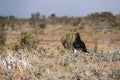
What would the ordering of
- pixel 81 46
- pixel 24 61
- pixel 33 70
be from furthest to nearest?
pixel 81 46 → pixel 24 61 → pixel 33 70

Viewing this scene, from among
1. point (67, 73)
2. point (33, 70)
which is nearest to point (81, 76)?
point (67, 73)

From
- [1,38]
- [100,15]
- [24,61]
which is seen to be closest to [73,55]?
[24,61]

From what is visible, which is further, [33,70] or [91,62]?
[91,62]

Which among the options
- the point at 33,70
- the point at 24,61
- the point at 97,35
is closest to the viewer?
the point at 33,70

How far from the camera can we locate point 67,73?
37.4ft

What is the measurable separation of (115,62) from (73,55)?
5.39 ft

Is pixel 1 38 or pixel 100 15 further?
pixel 100 15

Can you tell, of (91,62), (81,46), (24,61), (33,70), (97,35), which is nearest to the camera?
(33,70)

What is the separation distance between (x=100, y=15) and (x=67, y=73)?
201ft

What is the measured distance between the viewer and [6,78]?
34.9 ft

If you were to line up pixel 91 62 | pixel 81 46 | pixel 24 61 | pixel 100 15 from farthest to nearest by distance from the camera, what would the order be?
pixel 100 15 → pixel 81 46 → pixel 91 62 → pixel 24 61

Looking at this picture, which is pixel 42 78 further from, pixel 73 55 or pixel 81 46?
pixel 81 46

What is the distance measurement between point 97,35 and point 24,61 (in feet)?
82.9

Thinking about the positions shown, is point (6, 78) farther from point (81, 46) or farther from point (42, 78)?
point (81, 46)
